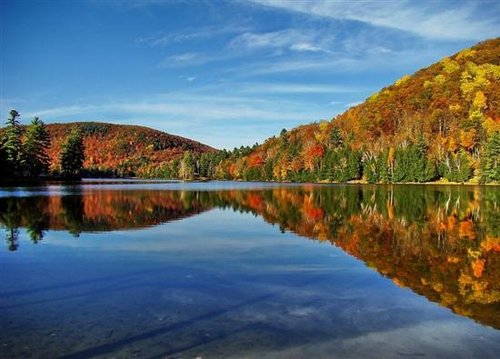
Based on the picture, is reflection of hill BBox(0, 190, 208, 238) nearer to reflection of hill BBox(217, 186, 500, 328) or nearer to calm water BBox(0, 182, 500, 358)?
calm water BBox(0, 182, 500, 358)

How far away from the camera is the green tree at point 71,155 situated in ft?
373

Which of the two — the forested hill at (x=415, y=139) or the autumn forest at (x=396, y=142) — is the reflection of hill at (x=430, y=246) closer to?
the autumn forest at (x=396, y=142)

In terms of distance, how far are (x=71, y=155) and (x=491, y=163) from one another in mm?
92592

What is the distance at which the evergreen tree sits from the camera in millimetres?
88812

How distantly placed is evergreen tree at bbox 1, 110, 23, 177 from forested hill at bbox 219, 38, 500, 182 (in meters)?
82.5

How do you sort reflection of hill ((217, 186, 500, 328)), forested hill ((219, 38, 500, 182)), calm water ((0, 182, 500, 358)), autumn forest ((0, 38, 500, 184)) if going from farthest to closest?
1. forested hill ((219, 38, 500, 182))
2. autumn forest ((0, 38, 500, 184))
3. reflection of hill ((217, 186, 500, 328))
4. calm water ((0, 182, 500, 358))

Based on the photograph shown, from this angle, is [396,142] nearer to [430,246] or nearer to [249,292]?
[430,246]

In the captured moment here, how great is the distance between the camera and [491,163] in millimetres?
98250

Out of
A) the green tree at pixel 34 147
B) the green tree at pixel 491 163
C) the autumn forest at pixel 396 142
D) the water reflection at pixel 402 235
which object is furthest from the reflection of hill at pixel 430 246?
the green tree at pixel 34 147

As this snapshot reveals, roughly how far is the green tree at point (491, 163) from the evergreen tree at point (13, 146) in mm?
91463

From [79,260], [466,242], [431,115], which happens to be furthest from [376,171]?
[79,260]

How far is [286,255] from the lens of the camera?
18.0 meters

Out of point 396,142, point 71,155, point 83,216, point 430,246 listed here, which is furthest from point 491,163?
point 71,155

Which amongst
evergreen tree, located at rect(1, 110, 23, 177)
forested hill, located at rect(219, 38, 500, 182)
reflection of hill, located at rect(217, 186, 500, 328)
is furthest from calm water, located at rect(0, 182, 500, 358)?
forested hill, located at rect(219, 38, 500, 182)
